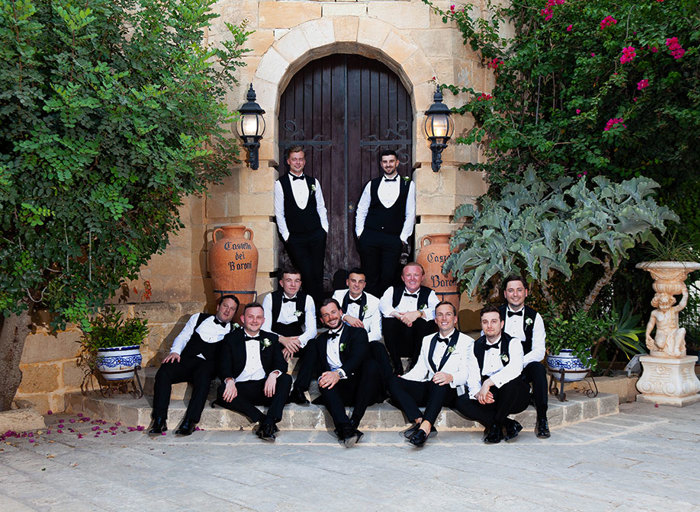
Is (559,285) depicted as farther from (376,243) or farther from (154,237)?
(154,237)

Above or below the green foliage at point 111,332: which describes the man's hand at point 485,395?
below

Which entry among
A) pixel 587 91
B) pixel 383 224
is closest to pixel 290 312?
pixel 383 224

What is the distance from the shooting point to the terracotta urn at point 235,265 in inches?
232

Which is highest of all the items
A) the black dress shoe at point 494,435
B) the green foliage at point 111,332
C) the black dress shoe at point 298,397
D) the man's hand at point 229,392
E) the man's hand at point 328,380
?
the green foliage at point 111,332

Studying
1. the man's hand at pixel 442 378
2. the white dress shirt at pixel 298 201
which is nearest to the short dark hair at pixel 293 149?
the white dress shirt at pixel 298 201

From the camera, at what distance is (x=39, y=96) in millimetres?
4012

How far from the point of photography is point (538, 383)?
4.74m

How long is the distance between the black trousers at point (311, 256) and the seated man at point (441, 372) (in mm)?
1631

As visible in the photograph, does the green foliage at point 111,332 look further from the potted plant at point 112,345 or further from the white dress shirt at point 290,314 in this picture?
the white dress shirt at point 290,314

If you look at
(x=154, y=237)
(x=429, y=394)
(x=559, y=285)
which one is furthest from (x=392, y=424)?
(x=559, y=285)

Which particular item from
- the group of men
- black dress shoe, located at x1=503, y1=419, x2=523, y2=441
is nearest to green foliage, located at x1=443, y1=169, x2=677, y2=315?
the group of men

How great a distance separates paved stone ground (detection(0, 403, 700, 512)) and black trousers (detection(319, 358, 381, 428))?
0.19 m

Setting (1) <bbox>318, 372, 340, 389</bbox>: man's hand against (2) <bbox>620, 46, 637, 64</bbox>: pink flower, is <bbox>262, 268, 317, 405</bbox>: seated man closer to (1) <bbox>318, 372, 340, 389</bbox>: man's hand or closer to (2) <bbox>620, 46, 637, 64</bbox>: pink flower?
(1) <bbox>318, 372, 340, 389</bbox>: man's hand

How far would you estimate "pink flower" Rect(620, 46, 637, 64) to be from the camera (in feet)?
18.4
